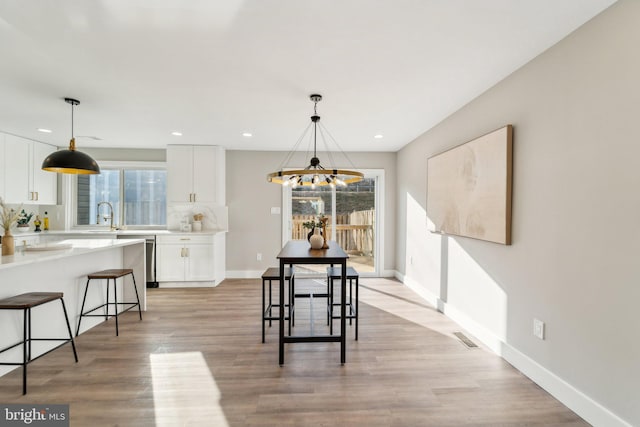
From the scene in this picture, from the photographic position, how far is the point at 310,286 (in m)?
4.86

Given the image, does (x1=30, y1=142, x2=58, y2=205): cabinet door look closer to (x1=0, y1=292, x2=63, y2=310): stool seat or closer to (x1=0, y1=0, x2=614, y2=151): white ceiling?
(x1=0, y1=0, x2=614, y2=151): white ceiling

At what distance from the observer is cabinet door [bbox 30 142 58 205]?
16.2 feet

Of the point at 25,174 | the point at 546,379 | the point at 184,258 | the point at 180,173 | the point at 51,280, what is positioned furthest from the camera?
the point at 180,173

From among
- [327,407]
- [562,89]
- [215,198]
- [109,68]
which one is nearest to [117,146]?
[215,198]

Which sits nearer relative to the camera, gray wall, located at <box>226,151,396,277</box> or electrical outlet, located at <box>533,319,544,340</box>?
electrical outlet, located at <box>533,319,544,340</box>

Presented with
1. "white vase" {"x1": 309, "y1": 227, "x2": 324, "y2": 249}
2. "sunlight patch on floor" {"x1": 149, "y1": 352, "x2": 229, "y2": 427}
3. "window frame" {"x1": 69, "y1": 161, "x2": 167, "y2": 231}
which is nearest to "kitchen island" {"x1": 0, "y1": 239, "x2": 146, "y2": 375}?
"sunlight patch on floor" {"x1": 149, "y1": 352, "x2": 229, "y2": 427}

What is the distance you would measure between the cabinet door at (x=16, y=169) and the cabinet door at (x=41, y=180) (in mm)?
106

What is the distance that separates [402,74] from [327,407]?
2.55 m

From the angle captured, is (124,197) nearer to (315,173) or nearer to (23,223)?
(23,223)

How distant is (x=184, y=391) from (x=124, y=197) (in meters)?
4.60

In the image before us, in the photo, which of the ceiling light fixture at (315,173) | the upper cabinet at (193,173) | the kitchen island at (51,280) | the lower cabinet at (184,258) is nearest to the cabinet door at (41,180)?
the upper cabinet at (193,173)

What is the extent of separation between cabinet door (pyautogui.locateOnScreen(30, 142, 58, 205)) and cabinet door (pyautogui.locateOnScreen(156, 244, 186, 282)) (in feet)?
7.37

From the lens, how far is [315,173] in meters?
2.79

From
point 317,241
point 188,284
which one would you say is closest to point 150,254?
point 188,284
